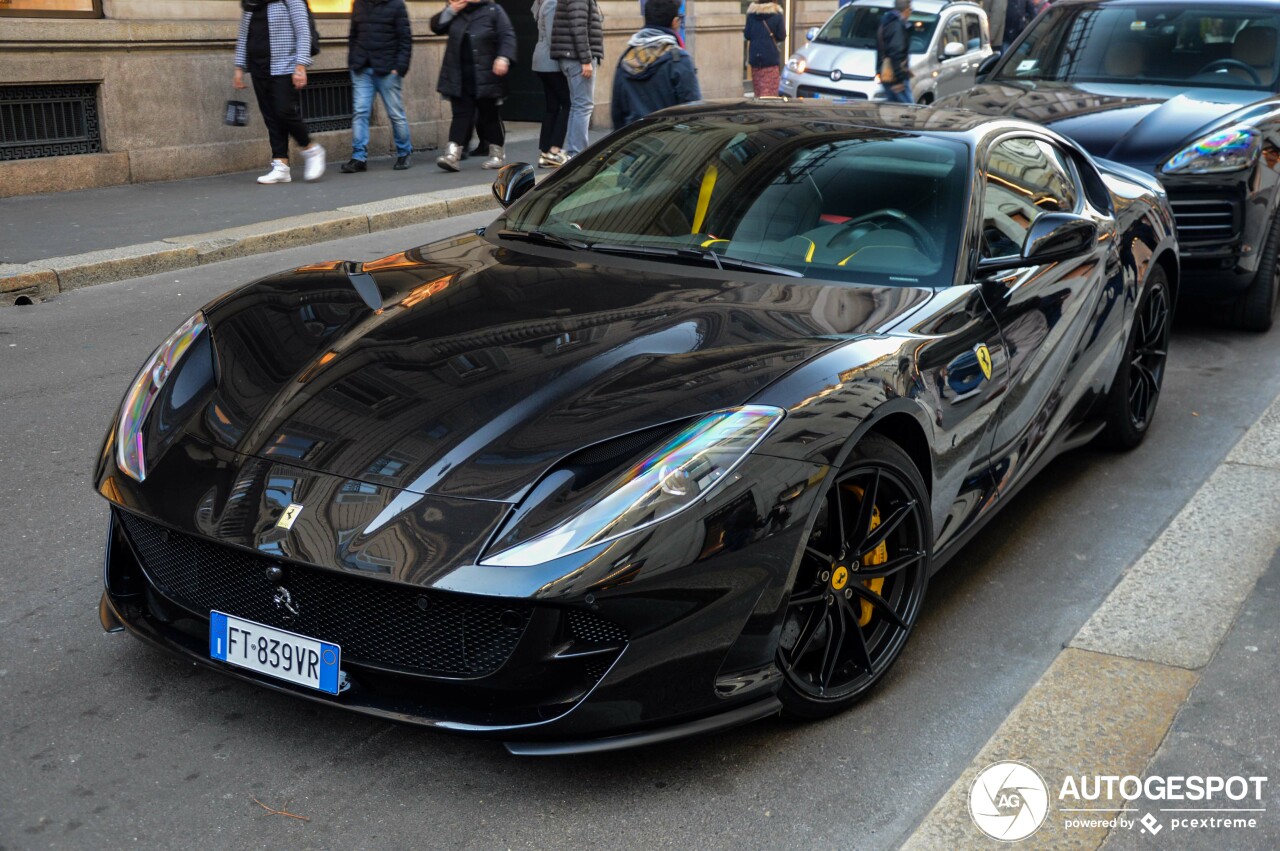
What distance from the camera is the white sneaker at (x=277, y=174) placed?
40.2ft

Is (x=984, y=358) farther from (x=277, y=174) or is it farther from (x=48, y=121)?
(x=48, y=121)

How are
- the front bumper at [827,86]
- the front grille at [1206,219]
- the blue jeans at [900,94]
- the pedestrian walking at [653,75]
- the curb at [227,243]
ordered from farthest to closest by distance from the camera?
the front bumper at [827,86] < the blue jeans at [900,94] < the pedestrian walking at [653,75] < the curb at [227,243] < the front grille at [1206,219]

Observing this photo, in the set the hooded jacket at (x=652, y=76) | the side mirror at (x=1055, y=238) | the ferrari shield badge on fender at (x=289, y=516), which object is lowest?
the ferrari shield badge on fender at (x=289, y=516)

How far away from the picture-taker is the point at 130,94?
39.5 ft

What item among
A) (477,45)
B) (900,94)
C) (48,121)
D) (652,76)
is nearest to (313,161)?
(477,45)

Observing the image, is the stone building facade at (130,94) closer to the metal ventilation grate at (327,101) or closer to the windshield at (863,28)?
the metal ventilation grate at (327,101)

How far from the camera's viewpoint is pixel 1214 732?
350 cm

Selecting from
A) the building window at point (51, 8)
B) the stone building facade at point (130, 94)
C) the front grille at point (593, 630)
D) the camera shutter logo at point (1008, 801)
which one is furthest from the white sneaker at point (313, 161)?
the camera shutter logo at point (1008, 801)

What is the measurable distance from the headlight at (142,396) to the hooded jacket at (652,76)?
20.7ft

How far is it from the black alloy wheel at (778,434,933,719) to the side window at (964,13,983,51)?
1668 centimetres

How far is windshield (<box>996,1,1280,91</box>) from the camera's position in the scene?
890 centimetres

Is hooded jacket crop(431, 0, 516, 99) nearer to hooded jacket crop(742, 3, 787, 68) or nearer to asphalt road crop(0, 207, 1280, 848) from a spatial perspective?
hooded jacket crop(742, 3, 787, 68)

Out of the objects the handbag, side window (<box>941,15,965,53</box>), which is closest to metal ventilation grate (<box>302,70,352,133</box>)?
the handbag

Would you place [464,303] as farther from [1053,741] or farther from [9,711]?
[1053,741]
